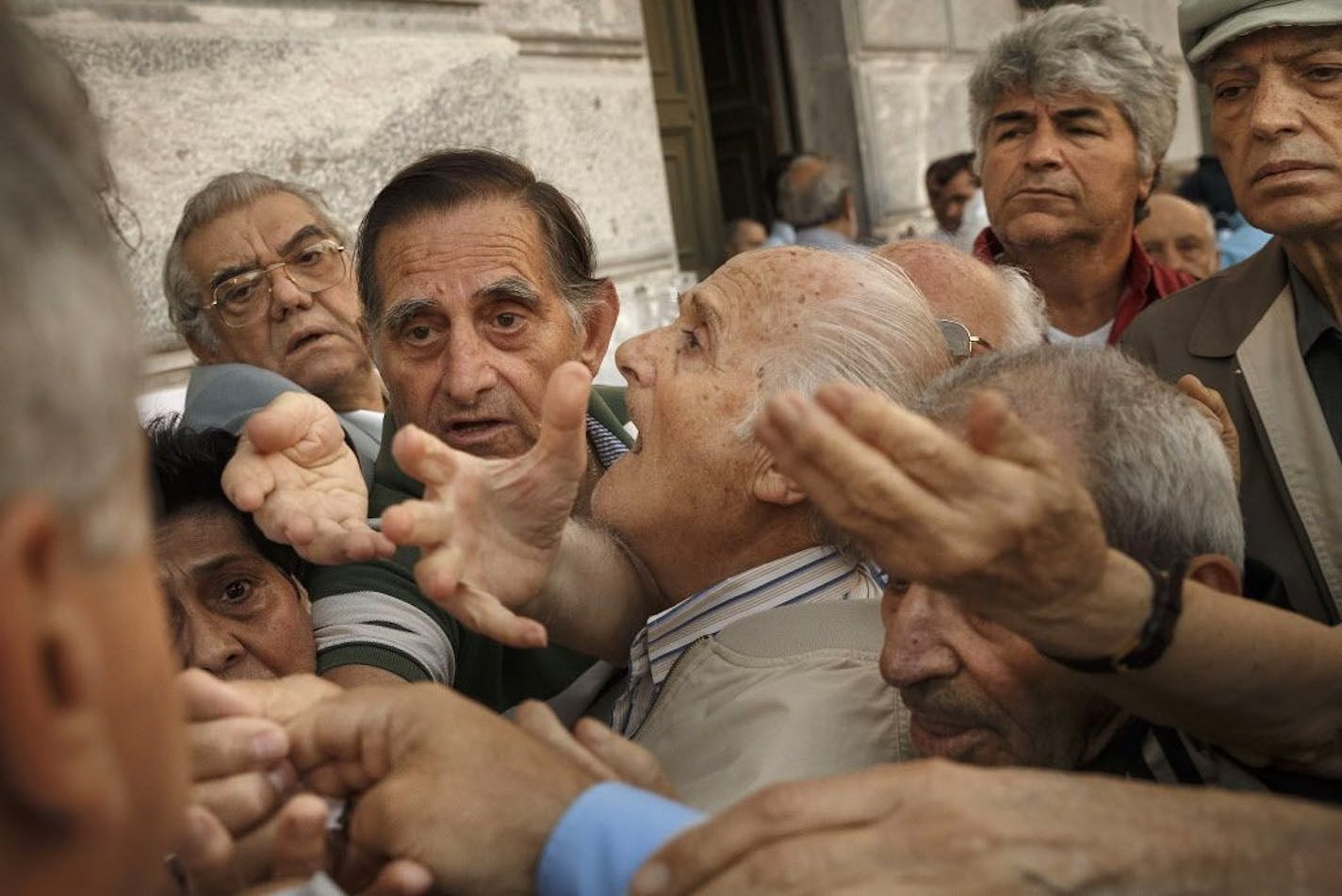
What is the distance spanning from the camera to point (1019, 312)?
3.04m

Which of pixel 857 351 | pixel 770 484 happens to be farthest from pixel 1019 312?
pixel 770 484

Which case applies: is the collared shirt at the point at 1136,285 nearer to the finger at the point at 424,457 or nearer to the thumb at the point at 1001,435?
the finger at the point at 424,457

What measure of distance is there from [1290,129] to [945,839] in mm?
2051

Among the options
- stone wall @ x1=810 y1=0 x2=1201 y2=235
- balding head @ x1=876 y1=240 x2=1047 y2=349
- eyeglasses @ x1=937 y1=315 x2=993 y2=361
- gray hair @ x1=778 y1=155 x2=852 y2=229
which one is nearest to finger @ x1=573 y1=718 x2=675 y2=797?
eyeglasses @ x1=937 y1=315 x2=993 y2=361

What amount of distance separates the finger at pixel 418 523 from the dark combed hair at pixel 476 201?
3.95 feet

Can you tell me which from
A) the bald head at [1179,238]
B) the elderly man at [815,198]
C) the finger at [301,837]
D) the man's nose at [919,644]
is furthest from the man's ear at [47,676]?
the elderly man at [815,198]

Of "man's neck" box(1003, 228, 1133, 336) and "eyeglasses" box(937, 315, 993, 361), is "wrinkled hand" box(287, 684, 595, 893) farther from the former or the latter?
"man's neck" box(1003, 228, 1133, 336)

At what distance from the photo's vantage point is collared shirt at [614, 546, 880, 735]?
208 centimetres

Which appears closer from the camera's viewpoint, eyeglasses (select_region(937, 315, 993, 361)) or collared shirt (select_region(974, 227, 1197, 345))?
eyeglasses (select_region(937, 315, 993, 361))

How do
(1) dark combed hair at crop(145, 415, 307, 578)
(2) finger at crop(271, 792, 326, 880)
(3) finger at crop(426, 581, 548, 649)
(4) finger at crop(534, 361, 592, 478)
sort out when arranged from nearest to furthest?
(2) finger at crop(271, 792, 326, 880)
(3) finger at crop(426, 581, 548, 649)
(4) finger at crop(534, 361, 592, 478)
(1) dark combed hair at crop(145, 415, 307, 578)

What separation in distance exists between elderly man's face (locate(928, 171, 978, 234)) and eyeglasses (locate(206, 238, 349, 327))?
380cm

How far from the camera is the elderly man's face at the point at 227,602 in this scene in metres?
2.17

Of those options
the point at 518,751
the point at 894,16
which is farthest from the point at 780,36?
the point at 518,751

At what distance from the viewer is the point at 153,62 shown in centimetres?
416
